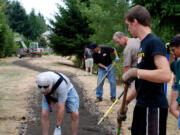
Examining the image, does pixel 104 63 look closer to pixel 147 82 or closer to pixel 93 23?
pixel 147 82

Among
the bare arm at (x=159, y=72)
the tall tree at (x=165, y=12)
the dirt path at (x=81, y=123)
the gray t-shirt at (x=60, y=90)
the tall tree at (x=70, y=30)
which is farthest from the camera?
the tall tree at (x=70, y=30)

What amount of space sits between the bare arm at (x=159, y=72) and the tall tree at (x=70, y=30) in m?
18.2

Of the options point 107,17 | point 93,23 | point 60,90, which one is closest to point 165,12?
point 60,90

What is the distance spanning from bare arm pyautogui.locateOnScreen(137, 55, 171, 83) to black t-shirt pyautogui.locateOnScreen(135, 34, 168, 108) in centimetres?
10

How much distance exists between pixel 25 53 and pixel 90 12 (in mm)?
23951

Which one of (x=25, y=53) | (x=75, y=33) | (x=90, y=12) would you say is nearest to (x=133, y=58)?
(x=90, y=12)

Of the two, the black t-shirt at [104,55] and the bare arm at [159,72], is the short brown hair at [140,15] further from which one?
the black t-shirt at [104,55]

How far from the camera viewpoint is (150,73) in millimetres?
2074

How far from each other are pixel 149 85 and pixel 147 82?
0.03m

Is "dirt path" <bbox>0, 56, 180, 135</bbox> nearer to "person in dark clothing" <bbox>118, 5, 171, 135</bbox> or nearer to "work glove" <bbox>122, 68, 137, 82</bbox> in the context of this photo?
"person in dark clothing" <bbox>118, 5, 171, 135</bbox>

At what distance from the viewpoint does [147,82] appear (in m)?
2.27

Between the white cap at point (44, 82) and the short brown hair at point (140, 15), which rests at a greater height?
the short brown hair at point (140, 15)

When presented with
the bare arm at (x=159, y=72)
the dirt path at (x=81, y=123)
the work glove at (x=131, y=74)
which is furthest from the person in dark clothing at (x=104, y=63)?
the bare arm at (x=159, y=72)

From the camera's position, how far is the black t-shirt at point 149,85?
2.18m
